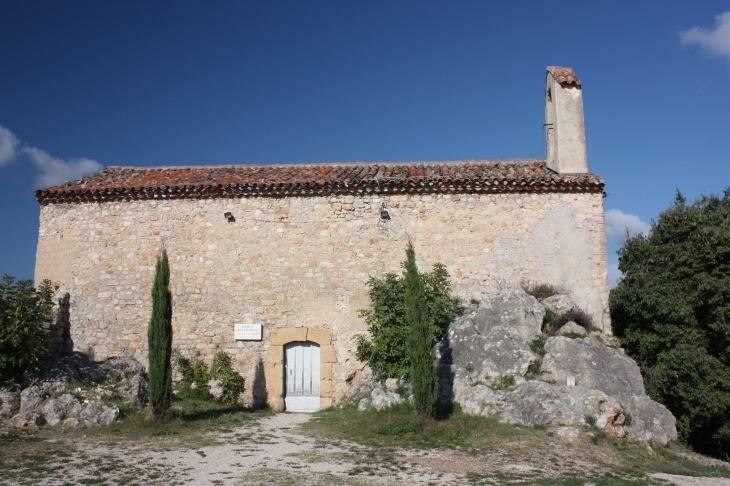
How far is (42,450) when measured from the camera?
8461mm

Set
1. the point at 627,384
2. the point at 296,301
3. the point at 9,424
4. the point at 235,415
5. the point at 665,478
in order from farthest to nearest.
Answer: the point at 296,301 → the point at 235,415 → the point at 627,384 → the point at 9,424 → the point at 665,478

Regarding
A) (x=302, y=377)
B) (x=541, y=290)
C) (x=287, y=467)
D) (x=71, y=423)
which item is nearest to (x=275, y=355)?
(x=302, y=377)

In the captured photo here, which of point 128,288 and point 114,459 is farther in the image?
point 128,288

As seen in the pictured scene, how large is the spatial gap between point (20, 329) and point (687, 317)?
600 inches

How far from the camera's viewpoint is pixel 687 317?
12.9 metres

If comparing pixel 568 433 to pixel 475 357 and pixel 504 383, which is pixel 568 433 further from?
pixel 475 357

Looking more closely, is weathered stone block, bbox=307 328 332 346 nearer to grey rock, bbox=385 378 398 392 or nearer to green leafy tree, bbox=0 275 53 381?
grey rock, bbox=385 378 398 392

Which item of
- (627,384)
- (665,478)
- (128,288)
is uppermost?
(128,288)

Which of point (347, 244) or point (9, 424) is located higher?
point (347, 244)

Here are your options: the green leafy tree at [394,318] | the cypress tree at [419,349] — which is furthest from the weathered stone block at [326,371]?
the cypress tree at [419,349]

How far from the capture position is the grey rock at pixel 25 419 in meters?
10.0

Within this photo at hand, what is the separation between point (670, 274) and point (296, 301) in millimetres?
9968

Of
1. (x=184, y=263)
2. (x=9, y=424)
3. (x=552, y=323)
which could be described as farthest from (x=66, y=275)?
(x=552, y=323)

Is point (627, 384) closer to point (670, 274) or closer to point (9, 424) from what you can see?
point (670, 274)
